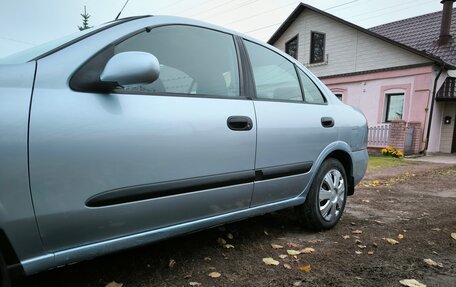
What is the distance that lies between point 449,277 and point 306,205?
117 centimetres

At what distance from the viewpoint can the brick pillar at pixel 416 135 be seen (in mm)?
13031

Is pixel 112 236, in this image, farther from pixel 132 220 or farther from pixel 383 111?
pixel 383 111

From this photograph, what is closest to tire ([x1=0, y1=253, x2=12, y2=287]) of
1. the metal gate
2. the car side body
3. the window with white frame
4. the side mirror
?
the car side body

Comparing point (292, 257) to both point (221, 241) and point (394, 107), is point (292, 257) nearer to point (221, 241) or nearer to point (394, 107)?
point (221, 241)

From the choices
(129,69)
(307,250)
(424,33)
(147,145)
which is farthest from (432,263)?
(424,33)

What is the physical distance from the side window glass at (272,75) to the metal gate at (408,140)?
11.4m

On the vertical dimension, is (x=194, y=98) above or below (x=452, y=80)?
below

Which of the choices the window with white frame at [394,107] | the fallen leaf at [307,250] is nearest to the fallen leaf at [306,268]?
the fallen leaf at [307,250]

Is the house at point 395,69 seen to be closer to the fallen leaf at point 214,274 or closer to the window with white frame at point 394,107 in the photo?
the window with white frame at point 394,107

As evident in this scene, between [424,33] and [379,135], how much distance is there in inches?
238

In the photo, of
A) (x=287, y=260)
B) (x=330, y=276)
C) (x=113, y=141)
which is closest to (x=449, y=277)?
(x=330, y=276)

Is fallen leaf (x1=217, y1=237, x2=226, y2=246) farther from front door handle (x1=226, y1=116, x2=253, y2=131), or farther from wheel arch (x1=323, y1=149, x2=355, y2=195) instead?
wheel arch (x1=323, y1=149, x2=355, y2=195)

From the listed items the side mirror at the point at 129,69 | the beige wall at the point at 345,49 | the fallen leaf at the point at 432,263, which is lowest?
the fallen leaf at the point at 432,263

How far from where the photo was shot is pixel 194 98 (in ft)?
7.22
